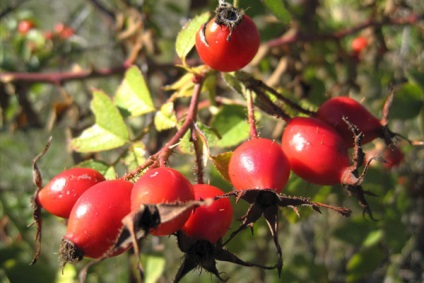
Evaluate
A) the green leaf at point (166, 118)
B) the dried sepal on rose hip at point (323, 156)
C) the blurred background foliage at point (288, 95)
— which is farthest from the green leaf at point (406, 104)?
the green leaf at point (166, 118)

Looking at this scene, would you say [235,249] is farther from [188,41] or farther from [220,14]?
[220,14]

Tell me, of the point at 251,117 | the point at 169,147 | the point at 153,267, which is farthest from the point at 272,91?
the point at 153,267

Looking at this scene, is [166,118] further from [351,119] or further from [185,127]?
[351,119]

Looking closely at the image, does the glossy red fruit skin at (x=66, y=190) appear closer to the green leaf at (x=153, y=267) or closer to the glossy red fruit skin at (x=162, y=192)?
the glossy red fruit skin at (x=162, y=192)

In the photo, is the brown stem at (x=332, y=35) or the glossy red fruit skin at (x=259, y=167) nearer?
the glossy red fruit skin at (x=259, y=167)

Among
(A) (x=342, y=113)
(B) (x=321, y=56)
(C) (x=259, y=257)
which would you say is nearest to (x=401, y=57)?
(B) (x=321, y=56)
